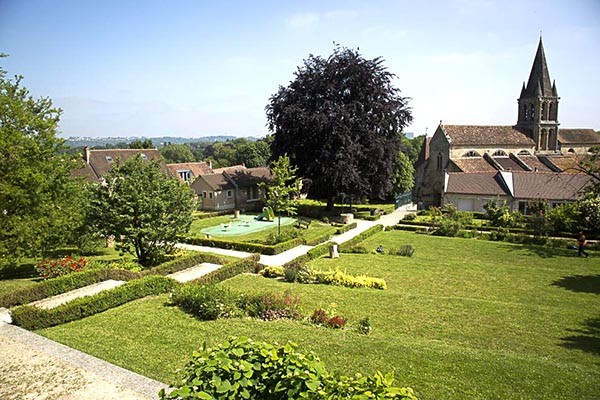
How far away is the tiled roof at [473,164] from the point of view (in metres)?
47.1

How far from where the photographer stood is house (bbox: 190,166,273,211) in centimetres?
4594

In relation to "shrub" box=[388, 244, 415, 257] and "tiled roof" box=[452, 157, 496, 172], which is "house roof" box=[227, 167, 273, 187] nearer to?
"tiled roof" box=[452, 157, 496, 172]

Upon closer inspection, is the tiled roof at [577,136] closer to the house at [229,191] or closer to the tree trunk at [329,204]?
the tree trunk at [329,204]

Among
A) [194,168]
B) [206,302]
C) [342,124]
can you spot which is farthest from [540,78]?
[206,302]

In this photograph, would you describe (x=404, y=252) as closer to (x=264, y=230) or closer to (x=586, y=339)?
(x=586, y=339)

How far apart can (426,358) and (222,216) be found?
3514cm

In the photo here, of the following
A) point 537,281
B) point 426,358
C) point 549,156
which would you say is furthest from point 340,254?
point 549,156

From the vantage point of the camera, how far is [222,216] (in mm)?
43156

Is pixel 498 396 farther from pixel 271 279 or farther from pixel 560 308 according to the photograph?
pixel 271 279

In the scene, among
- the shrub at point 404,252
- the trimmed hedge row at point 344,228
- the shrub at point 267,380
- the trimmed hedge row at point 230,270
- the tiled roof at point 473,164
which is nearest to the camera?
the shrub at point 267,380

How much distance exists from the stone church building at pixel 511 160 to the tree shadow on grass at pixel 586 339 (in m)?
26.9

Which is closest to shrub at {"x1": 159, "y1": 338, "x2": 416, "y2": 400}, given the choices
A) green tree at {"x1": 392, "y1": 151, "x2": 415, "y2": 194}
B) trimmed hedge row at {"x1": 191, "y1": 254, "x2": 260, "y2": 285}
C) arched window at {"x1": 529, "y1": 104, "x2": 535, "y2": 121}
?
trimmed hedge row at {"x1": 191, "y1": 254, "x2": 260, "y2": 285}

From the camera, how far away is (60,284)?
1625 cm

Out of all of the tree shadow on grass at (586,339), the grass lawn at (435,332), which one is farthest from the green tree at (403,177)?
the tree shadow on grass at (586,339)
